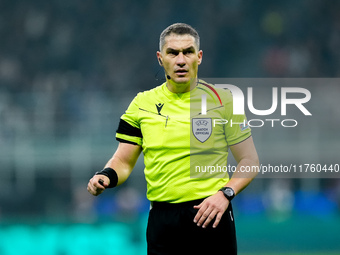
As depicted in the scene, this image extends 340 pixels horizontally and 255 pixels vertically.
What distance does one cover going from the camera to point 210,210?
3656mm

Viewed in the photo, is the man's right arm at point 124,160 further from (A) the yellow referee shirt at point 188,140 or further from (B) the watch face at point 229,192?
(B) the watch face at point 229,192

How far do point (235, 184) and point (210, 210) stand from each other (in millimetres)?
232

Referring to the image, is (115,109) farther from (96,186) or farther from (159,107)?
(96,186)

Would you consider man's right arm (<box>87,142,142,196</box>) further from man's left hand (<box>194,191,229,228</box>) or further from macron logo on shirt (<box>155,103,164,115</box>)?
man's left hand (<box>194,191,229,228</box>)

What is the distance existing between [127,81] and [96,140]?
151 inches

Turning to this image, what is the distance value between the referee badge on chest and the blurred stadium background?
4.57m

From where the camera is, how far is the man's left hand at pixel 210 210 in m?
3.65

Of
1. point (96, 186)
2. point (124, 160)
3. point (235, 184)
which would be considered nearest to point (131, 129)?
point (124, 160)

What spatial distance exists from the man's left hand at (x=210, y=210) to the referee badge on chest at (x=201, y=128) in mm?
388

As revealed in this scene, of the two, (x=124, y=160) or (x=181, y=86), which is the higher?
(x=181, y=86)

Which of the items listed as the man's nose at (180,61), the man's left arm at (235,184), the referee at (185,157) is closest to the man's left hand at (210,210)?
the man's left arm at (235,184)

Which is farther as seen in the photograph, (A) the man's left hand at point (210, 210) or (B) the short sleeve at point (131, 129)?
(B) the short sleeve at point (131, 129)

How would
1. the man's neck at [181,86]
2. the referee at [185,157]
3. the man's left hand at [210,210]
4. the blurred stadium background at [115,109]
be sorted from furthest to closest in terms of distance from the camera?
the blurred stadium background at [115,109] < the man's neck at [181,86] < the referee at [185,157] < the man's left hand at [210,210]

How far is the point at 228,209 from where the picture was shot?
12.9 feet
